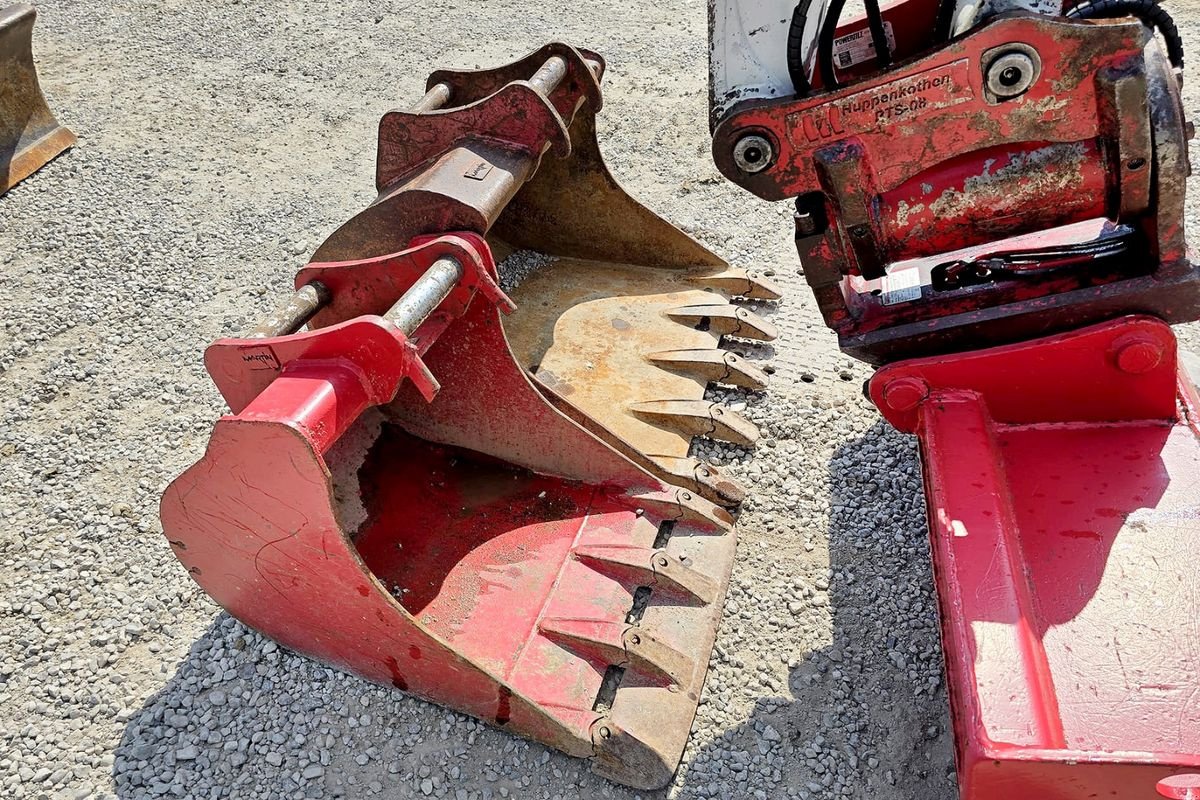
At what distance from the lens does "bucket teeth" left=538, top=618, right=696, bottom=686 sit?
9.71ft

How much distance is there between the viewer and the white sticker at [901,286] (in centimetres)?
305

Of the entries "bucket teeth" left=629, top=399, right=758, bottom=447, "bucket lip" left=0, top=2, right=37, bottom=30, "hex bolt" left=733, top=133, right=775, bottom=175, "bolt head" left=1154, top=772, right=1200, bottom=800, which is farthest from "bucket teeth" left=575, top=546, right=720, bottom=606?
"bucket lip" left=0, top=2, right=37, bottom=30

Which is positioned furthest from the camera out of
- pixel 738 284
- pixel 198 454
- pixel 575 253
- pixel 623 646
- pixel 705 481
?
pixel 575 253

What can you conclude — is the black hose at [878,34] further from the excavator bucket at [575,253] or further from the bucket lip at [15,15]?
the bucket lip at [15,15]

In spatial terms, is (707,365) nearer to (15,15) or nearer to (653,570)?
(653,570)

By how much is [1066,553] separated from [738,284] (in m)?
2.37

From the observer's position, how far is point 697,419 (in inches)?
153

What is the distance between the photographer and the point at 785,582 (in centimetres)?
347

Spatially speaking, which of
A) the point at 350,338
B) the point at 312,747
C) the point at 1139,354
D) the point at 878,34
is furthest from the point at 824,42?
the point at 312,747

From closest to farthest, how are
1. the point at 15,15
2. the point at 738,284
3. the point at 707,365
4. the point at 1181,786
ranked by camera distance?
the point at 1181,786
the point at 707,365
the point at 738,284
the point at 15,15

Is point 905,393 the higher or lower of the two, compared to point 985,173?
lower

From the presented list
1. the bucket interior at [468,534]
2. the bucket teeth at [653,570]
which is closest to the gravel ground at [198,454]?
the bucket teeth at [653,570]

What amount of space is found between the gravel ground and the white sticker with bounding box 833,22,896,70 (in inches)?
67.7

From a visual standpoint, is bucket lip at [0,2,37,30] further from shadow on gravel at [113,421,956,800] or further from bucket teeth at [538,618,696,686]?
bucket teeth at [538,618,696,686]
